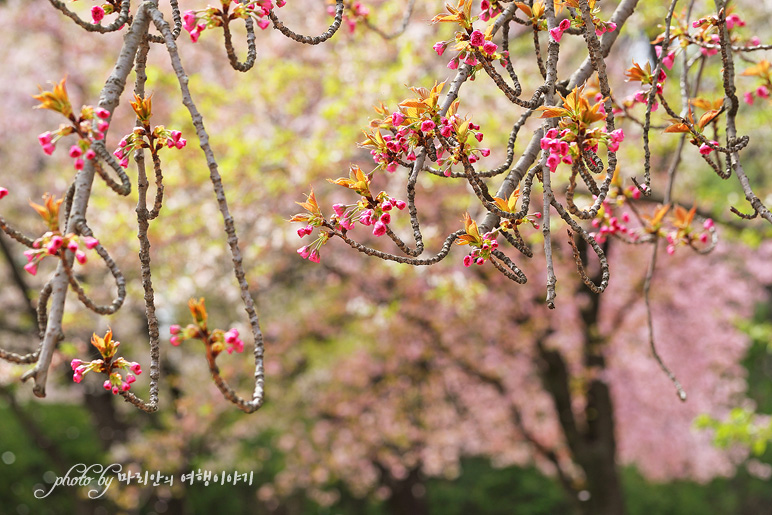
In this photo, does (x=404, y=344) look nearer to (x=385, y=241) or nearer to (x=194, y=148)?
(x=385, y=241)

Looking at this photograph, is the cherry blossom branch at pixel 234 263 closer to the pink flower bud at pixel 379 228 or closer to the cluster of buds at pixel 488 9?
the pink flower bud at pixel 379 228

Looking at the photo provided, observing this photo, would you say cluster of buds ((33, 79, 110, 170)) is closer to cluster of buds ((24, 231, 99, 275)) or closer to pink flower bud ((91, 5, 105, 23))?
cluster of buds ((24, 231, 99, 275))

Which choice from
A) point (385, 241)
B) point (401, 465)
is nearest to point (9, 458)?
point (401, 465)

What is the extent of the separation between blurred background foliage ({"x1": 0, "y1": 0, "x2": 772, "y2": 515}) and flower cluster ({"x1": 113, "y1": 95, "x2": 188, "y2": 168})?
4.48 metres

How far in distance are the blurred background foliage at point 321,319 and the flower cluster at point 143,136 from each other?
4.48 metres

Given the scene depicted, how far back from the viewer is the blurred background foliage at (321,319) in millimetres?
6887

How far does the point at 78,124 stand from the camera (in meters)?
1.32

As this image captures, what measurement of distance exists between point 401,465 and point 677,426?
18.9 ft

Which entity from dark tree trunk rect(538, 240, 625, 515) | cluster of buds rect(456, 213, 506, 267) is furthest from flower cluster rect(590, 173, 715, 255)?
dark tree trunk rect(538, 240, 625, 515)

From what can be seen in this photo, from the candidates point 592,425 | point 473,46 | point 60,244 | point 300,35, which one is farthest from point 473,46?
point 592,425

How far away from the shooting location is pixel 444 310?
30.6 feet

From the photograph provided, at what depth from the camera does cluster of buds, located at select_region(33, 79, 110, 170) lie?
1290 mm

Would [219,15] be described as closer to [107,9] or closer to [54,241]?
[107,9]

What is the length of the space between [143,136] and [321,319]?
9.58m
